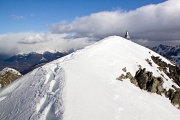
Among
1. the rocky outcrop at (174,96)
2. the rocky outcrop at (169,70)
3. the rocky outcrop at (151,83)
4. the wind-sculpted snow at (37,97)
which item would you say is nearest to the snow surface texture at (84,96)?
the wind-sculpted snow at (37,97)

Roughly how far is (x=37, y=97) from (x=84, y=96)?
21.4 ft

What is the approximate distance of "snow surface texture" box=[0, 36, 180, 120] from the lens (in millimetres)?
21186

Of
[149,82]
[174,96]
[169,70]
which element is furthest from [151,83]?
[169,70]

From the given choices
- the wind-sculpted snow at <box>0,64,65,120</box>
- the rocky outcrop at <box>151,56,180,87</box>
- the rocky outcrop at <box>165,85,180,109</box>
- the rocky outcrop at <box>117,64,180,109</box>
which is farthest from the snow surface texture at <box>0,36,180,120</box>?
the rocky outcrop at <box>151,56,180,87</box>

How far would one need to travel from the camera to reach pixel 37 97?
24.1 meters

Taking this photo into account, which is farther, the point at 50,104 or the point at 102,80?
the point at 102,80

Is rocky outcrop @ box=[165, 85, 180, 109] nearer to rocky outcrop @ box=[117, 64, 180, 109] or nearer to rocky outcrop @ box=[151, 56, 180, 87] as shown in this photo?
rocky outcrop @ box=[117, 64, 180, 109]

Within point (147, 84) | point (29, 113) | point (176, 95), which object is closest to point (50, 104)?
point (29, 113)

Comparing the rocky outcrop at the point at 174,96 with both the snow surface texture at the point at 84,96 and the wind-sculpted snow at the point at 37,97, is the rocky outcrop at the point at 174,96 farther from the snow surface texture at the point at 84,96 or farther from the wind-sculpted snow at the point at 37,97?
the wind-sculpted snow at the point at 37,97

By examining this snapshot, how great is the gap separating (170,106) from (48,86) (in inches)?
894

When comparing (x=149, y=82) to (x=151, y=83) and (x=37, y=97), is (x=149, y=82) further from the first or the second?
(x=37, y=97)

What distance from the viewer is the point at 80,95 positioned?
23766 millimetres

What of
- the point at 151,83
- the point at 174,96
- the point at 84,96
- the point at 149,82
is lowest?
the point at 174,96

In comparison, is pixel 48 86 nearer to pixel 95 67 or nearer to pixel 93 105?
pixel 93 105
